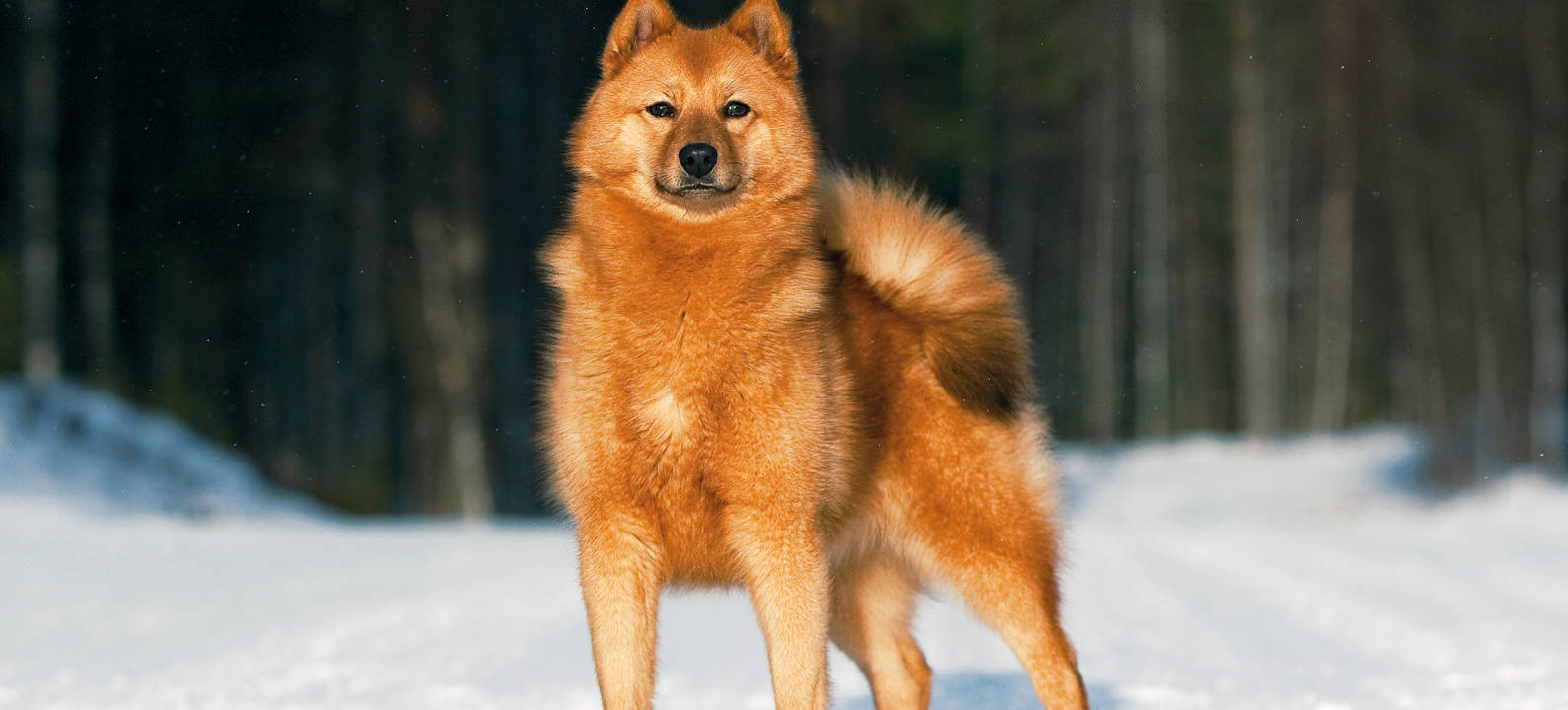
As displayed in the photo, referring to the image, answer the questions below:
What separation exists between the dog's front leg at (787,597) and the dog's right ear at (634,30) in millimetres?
1250

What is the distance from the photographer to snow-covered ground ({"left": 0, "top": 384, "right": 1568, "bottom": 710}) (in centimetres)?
526

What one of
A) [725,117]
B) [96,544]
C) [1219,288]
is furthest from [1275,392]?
[725,117]

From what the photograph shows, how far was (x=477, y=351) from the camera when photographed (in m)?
16.6

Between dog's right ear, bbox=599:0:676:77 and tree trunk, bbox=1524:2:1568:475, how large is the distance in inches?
696

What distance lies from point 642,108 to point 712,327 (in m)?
0.60

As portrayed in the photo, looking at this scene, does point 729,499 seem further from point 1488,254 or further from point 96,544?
point 1488,254

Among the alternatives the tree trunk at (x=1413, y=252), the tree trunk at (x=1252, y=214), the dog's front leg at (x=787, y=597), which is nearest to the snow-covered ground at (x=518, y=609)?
the dog's front leg at (x=787, y=597)

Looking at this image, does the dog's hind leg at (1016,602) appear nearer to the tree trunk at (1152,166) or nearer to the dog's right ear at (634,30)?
the dog's right ear at (634,30)

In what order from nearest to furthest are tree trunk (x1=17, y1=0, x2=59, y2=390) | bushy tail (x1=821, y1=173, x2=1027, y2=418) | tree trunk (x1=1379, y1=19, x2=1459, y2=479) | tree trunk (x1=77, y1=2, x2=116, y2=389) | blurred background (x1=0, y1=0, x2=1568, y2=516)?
bushy tail (x1=821, y1=173, x2=1027, y2=418), tree trunk (x1=17, y1=0, x2=59, y2=390), tree trunk (x1=77, y1=2, x2=116, y2=389), blurred background (x1=0, y1=0, x2=1568, y2=516), tree trunk (x1=1379, y1=19, x2=1459, y2=479)

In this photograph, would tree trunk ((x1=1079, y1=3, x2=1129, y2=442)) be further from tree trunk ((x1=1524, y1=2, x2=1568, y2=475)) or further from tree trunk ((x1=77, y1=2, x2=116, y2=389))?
tree trunk ((x1=77, y1=2, x2=116, y2=389))

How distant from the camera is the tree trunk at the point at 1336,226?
2289cm

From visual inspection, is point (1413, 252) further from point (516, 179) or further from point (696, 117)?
point (696, 117)

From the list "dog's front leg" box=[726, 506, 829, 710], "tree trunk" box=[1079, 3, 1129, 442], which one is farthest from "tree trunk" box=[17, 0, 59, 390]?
"tree trunk" box=[1079, 3, 1129, 442]

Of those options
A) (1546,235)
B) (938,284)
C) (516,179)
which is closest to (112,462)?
(516,179)
